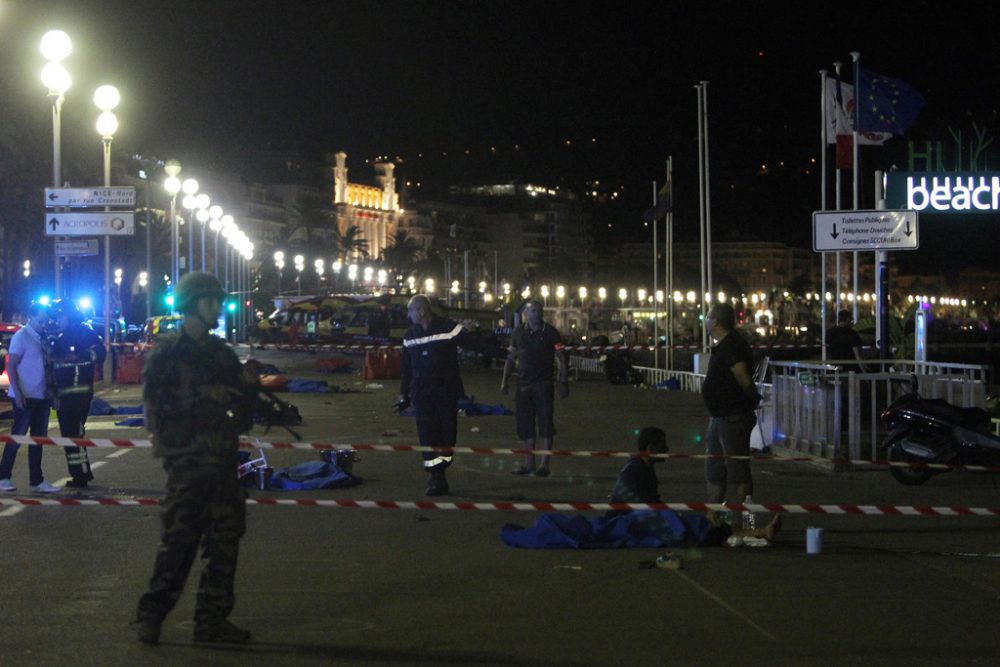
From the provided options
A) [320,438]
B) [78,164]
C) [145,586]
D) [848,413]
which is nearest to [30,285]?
[78,164]

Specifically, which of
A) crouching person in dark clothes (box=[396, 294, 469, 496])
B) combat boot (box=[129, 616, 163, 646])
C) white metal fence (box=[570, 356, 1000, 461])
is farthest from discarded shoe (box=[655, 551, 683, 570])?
white metal fence (box=[570, 356, 1000, 461])

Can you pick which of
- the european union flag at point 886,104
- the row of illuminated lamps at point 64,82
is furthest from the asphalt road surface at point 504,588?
the row of illuminated lamps at point 64,82

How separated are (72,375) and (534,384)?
173 inches

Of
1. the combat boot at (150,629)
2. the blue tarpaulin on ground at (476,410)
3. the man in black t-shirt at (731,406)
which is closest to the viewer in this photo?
the combat boot at (150,629)

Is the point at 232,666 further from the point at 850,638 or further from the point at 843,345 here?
the point at 843,345

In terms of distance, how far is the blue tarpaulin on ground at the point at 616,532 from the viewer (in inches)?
425

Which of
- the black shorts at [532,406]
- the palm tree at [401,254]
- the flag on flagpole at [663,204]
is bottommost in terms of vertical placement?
the black shorts at [532,406]

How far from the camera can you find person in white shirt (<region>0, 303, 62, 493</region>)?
14.2m

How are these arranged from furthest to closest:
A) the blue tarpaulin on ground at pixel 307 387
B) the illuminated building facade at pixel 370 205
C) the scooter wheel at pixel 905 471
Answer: the illuminated building facade at pixel 370 205 < the blue tarpaulin on ground at pixel 307 387 < the scooter wheel at pixel 905 471

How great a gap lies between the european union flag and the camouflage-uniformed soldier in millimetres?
22186

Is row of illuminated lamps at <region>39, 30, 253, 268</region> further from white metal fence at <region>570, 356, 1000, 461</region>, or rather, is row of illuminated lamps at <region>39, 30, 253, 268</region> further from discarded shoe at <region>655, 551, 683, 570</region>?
discarded shoe at <region>655, 551, 683, 570</region>

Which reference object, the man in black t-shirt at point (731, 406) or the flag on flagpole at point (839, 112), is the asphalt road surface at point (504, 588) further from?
the flag on flagpole at point (839, 112)

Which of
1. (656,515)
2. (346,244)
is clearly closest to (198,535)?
(656,515)

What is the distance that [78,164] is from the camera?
52.0 meters
